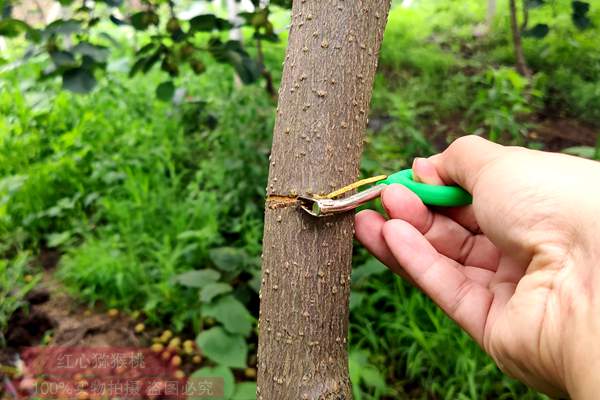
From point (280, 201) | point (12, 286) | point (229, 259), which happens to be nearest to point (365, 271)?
point (229, 259)

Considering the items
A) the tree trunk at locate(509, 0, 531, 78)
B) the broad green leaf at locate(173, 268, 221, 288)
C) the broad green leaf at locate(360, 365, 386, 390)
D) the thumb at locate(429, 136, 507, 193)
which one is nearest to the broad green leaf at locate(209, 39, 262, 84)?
the broad green leaf at locate(173, 268, 221, 288)

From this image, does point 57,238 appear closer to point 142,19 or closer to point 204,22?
point 142,19

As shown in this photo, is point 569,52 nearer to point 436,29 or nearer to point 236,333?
point 436,29

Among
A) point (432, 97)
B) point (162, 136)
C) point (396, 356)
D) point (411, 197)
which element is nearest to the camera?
point (411, 197)

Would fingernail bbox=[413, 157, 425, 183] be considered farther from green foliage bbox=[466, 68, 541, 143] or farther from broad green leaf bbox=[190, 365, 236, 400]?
green foliage bbox=[466, 68, 541, 143]

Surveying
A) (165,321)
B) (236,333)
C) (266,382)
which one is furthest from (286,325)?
(165,321)

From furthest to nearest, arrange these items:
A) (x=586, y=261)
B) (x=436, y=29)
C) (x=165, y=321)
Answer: (x=436, y=29), (x=165, y=321), (x=586, y=261)

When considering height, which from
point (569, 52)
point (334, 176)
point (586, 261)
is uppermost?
point (569, 52)
